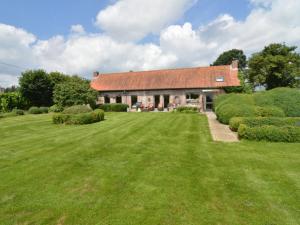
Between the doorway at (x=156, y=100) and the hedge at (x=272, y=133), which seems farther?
the doorway at (x=156, y=100)

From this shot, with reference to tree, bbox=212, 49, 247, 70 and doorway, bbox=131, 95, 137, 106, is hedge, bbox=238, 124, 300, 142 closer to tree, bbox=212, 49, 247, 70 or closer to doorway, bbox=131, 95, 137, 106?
doorway, bbox=131, 95, 137, 106

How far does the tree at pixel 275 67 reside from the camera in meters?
25.7

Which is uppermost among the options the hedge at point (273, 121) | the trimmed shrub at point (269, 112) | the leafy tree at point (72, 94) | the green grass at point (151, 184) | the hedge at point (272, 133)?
the leafy tree at point (72, 94)

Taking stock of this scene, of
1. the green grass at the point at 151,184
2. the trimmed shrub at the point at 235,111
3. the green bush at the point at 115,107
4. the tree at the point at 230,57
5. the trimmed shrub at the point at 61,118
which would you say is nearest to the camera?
the green grass at the point at 151,184

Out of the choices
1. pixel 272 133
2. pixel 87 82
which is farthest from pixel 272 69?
pixel 87 82

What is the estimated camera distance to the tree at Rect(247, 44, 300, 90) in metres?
25.7

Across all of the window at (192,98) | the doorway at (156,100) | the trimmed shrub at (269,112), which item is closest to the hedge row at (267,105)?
the trimmed shrub at (269,112)

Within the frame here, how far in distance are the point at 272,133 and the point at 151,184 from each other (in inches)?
243

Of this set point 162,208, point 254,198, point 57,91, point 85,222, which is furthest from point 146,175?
point 57,91

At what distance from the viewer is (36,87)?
91.9 feet

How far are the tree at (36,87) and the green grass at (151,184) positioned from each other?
75.0 feet

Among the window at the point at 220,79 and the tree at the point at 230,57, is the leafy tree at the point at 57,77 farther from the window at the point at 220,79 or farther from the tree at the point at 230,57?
the tree at the point at 230,57

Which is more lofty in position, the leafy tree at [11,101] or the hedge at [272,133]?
the leafy tree at [11,101]

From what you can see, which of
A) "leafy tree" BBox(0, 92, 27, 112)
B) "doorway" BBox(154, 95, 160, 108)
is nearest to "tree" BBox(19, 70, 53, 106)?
"leafy tree" BBox(0, 92, 27, 112)
